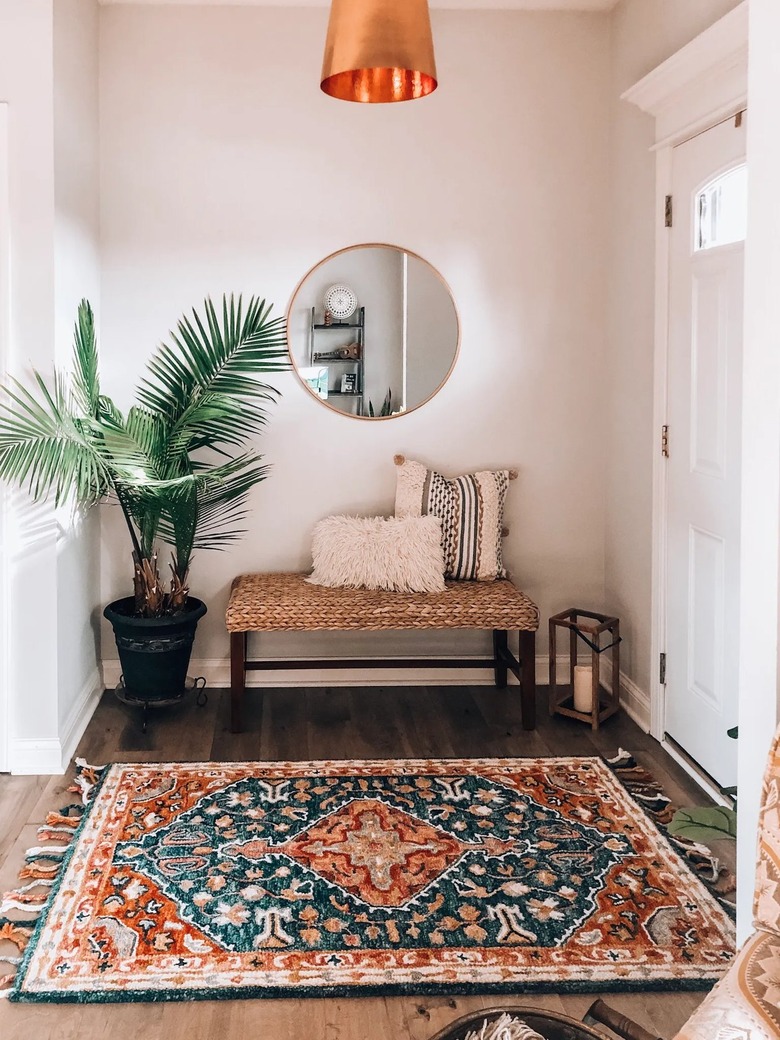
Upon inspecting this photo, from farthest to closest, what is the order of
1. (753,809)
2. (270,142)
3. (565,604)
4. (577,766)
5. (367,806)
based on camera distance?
(565,604), (270,142), (577,766), (367,806), (753,809)

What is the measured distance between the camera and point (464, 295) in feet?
13.5

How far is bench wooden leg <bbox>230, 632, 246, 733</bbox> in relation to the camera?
363 cm

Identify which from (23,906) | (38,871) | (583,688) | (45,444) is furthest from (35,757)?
(583,688)

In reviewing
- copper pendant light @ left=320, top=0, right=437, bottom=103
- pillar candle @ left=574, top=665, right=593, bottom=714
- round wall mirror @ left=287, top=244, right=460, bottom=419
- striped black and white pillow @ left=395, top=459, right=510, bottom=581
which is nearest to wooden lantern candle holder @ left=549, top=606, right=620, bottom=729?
pillar candle @ left=574, top=665, right=593, bottom=714

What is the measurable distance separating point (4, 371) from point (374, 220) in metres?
1.65

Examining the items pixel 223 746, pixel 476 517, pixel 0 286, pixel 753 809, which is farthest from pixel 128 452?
pixel 753 809

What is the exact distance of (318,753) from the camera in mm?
3426

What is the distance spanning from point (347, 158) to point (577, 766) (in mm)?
2530

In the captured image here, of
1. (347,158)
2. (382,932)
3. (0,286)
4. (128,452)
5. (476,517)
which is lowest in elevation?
(382,932)

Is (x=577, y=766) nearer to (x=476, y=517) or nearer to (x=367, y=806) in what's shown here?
(x=367, y=806)

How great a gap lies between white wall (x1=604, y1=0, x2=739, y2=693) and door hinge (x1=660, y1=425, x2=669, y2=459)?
4 cm

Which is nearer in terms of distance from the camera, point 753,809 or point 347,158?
point 753,809

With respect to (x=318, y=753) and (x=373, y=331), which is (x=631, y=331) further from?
(x=318, y=753)

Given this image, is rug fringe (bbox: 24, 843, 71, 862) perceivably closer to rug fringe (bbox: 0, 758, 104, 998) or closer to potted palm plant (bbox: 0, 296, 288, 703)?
rug fringe (bbox: 0, 758, 104, 998)
